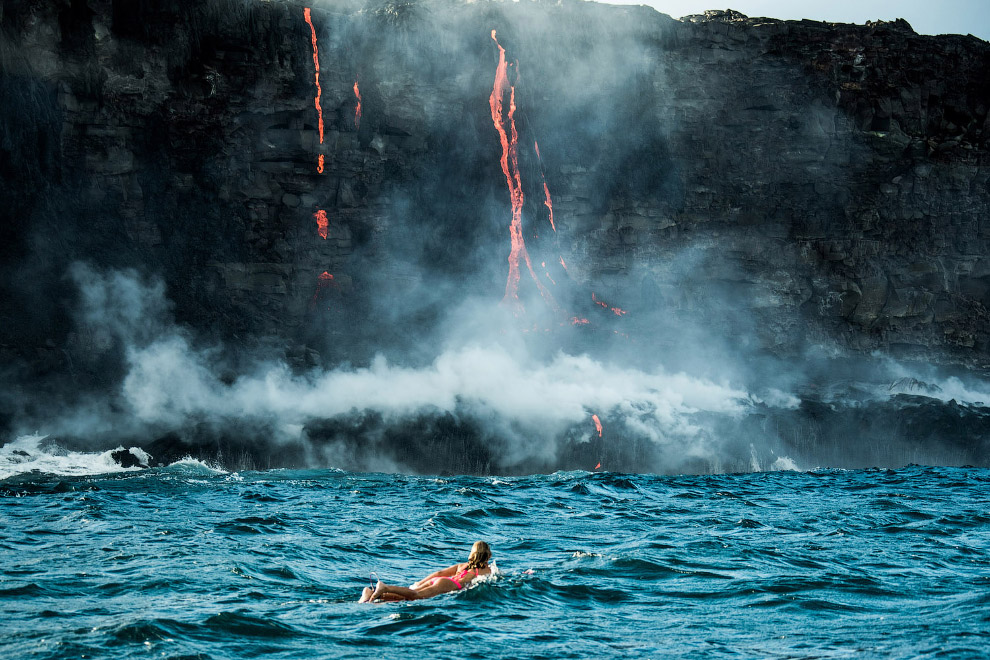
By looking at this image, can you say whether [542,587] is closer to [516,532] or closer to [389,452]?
[516,532]

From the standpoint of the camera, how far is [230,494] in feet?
85.8

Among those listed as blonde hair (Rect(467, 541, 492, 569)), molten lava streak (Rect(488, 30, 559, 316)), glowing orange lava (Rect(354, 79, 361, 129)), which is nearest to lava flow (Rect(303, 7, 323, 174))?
glowing orange lava (Rect(354, 79, 361, 129))

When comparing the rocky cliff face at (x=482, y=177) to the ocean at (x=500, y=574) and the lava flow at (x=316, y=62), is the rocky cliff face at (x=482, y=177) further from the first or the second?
the ocean at (x=500, y=574)

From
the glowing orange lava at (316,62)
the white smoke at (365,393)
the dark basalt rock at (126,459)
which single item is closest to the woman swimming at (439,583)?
the white smoke at (365,393)

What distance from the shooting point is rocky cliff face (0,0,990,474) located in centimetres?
4131

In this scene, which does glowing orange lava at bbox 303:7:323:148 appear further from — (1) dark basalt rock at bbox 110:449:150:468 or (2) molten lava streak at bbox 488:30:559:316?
(1) dark basalt rock at bbox 110:449:150:468

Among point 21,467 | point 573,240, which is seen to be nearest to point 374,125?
point 573,240

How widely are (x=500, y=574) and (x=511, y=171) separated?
3443cm

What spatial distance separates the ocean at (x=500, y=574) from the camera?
10.8 metres

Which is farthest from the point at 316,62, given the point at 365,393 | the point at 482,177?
the point at 365,393

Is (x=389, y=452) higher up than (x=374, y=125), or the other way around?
(x=374, y=125)

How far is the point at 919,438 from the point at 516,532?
29.6 meters

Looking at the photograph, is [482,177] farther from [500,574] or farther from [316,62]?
[500,574]

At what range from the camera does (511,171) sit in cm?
4669
